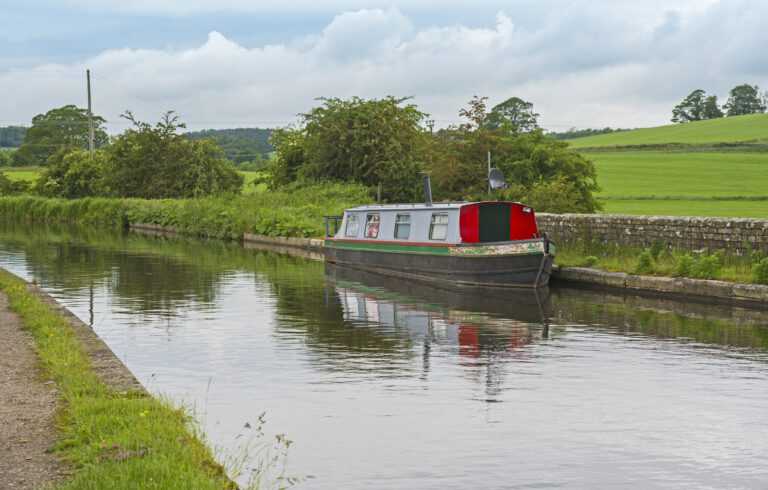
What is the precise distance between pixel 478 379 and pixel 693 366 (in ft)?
9.36

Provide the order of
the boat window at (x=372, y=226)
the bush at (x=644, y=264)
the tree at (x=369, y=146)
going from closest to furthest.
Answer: the bush at (x=644, y=264) < the boat window at (x=372, y=226) < the tree at (x=369, y=146)

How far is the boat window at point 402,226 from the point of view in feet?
94.5

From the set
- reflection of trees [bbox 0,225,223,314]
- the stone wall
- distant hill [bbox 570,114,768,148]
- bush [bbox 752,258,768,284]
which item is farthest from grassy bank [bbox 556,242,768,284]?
distant hill [bbox 570,114,768,148]

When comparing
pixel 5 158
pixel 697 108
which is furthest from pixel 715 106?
pixel 5 158

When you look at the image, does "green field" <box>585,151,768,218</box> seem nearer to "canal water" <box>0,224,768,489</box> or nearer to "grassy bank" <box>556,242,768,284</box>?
"grassy bank" <box>556,242,768,284</box>

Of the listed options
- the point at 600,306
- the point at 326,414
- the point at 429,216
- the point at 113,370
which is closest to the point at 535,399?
the point at 326,414

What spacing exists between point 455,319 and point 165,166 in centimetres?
5246

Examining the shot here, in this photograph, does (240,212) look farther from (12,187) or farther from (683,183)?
(12,187)

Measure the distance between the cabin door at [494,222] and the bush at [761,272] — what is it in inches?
263

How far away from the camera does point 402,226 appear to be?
2922cm

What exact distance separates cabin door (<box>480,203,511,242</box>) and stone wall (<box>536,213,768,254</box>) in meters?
2.30

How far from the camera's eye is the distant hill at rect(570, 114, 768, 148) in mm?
105250

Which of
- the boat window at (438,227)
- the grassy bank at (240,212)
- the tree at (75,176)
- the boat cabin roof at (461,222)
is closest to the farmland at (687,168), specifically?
the grassy bank at (240,212)

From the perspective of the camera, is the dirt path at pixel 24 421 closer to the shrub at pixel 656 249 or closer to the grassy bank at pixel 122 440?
the grassy bank at pixel 122 440
